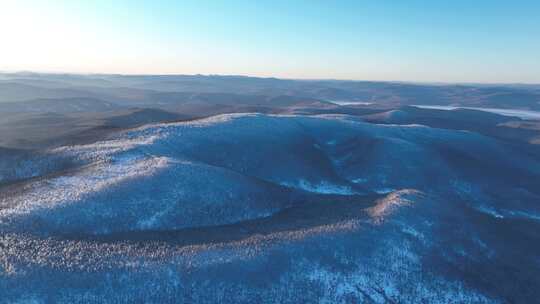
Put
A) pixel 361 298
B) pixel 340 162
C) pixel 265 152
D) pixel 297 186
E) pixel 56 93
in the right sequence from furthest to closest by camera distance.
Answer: pixel 56 93 → pixel 340 162 → pixel 265 152 → pixel 297 186 → pixel 361 298

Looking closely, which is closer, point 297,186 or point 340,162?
point 297,186

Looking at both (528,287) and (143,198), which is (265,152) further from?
(528,287)

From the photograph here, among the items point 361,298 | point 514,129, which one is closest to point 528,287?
point 361,298

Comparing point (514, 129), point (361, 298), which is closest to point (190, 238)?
point (361, 298)

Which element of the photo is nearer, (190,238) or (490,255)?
(190,238)

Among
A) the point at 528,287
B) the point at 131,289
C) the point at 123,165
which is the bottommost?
the point at 528,287

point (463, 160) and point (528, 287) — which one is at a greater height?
point (463, 160)

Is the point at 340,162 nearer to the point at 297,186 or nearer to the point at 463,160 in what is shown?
the point at 297,186

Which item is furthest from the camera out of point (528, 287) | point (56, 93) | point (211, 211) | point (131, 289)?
point (56, 93)

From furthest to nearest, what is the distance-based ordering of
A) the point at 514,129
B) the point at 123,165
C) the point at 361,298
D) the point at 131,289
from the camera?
the point at 514,129 < the point at 123,165 < the point at 361,298 < the point at 131,289
